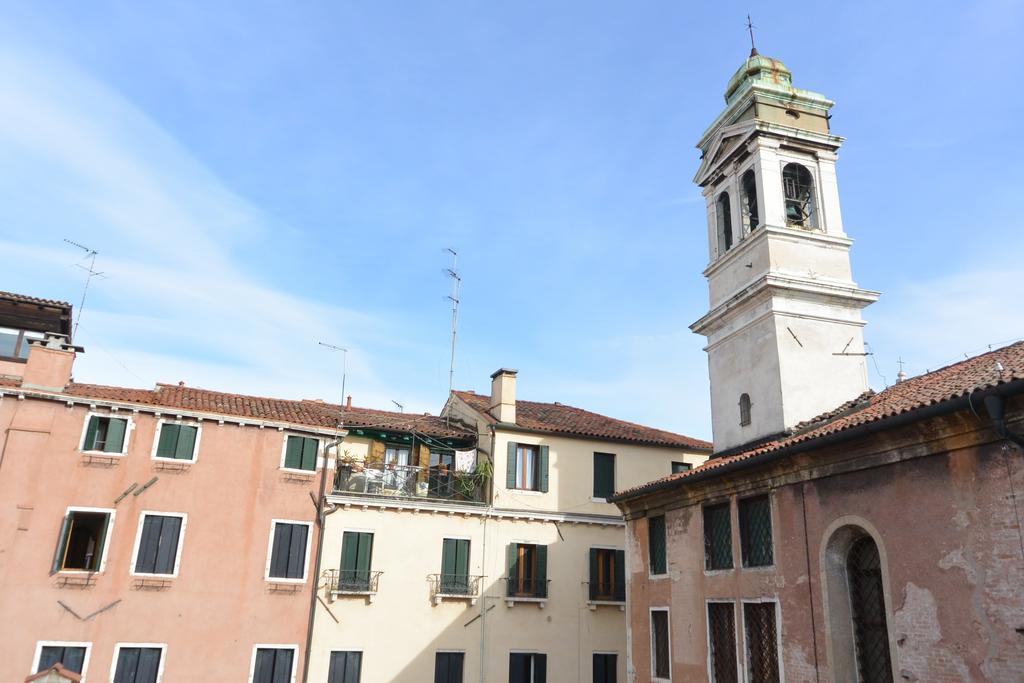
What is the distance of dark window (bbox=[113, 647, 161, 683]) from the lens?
20.3m

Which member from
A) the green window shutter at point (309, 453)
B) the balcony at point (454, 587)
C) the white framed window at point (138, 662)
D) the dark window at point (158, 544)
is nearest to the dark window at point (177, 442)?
the dark window at point (158, 544)

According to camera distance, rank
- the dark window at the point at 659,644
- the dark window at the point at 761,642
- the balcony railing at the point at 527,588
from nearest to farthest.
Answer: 1. the dark window at the point at 761,642
2. the dark window at the point at 659,644
3. the balcony railing at the point at 527,588

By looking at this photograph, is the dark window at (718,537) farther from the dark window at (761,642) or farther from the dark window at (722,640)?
the dark window at (761,642)

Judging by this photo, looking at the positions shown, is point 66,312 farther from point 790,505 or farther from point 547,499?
point 790,505

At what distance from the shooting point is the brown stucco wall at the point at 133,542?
65.6 ft

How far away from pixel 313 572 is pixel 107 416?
747 centimetres

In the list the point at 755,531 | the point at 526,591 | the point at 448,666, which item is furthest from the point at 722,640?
the point at 448,666

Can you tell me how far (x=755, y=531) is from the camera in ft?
52.6

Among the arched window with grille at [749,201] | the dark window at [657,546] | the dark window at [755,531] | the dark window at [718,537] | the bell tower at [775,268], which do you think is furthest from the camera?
the arched window with grille at [749,201]

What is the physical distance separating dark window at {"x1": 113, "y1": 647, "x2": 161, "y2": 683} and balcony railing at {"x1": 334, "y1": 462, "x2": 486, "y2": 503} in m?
6.56

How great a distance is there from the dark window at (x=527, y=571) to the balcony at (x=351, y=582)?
14.5 ft

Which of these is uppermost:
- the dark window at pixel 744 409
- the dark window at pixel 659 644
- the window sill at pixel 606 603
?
the dark window at pixel 744 409

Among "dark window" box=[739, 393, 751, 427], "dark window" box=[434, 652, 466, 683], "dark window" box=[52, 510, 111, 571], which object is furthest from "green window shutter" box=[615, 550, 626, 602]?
"dark window" box=[52, 510, 111, 571]

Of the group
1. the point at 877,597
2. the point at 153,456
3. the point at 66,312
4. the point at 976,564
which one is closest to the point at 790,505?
the point at 877,597
